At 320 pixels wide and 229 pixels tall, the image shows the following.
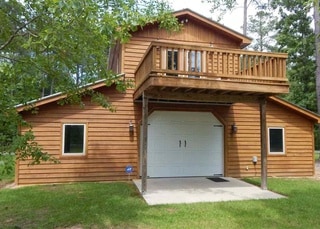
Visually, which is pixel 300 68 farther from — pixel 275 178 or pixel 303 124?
pixel 275 178

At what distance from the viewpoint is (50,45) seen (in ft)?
11.5

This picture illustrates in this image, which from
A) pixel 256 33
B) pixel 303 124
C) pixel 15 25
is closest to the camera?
pixel 15 25

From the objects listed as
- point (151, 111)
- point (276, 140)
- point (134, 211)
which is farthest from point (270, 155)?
point (134, 211)

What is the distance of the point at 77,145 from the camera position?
349 inches

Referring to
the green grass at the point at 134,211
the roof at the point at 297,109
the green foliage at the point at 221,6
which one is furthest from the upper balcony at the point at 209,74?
the green foliage at the point at 221,6

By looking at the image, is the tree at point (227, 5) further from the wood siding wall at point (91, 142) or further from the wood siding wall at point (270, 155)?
the wood siding wall at point (91, 142)

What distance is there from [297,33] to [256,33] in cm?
1167

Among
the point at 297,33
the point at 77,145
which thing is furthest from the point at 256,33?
the point at 77,145

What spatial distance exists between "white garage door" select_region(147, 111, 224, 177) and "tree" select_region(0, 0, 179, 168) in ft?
16.1

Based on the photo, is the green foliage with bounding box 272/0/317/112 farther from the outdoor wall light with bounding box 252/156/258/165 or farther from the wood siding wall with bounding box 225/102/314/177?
the outdoor wall light with bounding box 252/156/258/165

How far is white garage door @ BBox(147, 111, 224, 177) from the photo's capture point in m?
9.64

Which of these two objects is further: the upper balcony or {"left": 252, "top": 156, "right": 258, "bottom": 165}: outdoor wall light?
{"left": 252, "top": 156, "right": 258, "bottom": 165}: outdoor wall light

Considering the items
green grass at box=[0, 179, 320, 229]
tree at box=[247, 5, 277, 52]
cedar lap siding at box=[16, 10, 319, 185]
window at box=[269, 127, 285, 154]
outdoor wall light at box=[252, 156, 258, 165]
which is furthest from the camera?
tree at box=[247, 5, 277, 52]

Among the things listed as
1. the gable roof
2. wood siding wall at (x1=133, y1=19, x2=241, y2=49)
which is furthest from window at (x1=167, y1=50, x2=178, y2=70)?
the gable roof
